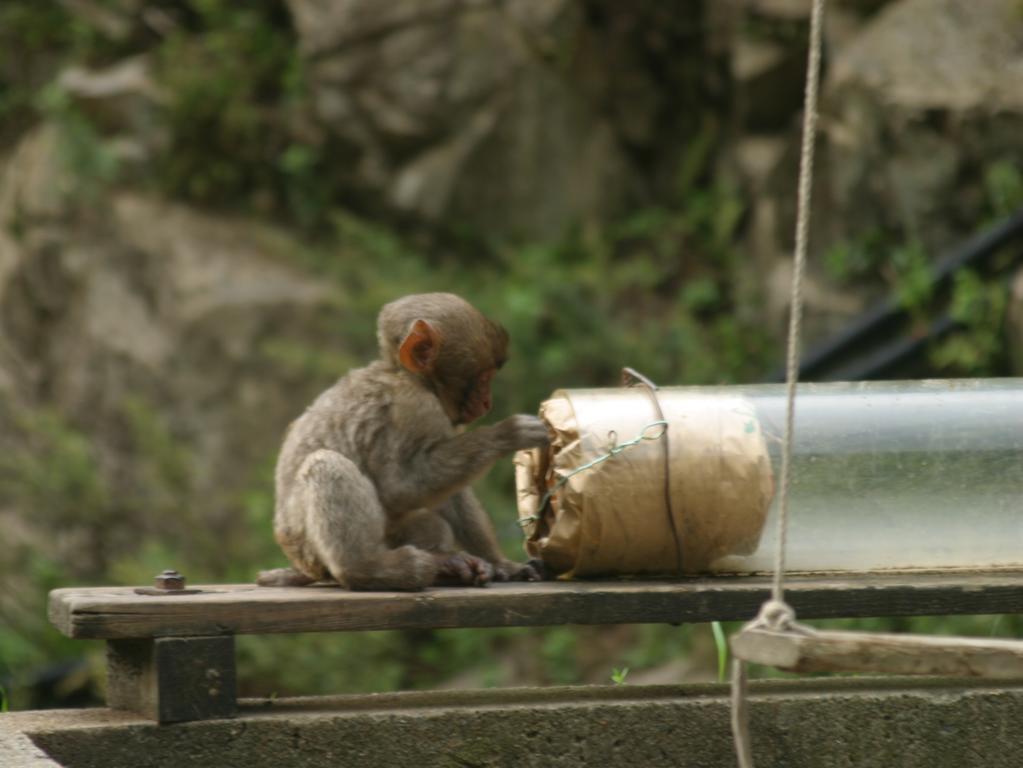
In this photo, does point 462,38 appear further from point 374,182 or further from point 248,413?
point 248,413

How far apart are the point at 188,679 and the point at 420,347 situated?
3.69 feet

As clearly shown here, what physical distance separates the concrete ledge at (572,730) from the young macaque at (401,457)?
35 centimetres

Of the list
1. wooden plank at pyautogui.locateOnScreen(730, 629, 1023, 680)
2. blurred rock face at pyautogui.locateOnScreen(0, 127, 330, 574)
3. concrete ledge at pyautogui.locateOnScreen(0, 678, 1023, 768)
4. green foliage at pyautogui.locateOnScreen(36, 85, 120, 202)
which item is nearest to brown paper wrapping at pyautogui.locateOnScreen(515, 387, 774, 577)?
concrete ledge at pyautogui.locateOnScreen(0, 678, 1023, 768)

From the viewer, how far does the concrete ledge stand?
351 cm

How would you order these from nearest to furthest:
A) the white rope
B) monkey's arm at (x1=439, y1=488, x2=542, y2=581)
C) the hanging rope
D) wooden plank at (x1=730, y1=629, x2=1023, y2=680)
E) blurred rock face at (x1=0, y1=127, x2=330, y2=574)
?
1. wooden plank at (x1=730, y1=629, x2=1023, y2=680)
2. the hanging rope
3. the white rope
4. monkey's arm at (x1=439, y1=488, x2=542, y2=581)
5. blurred rock face at (x1=0, y1=127, x2=330, y2=574)

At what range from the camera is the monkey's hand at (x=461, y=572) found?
12.9 feet

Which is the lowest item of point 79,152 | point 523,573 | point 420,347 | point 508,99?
point 523,573

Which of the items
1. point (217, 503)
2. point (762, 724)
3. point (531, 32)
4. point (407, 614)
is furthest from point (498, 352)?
point (531, 32)

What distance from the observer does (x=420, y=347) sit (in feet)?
13.6

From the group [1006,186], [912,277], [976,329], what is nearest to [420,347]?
[976,329]

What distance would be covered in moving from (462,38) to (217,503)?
11.6 ft

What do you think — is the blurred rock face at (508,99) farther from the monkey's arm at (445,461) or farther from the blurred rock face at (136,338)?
the monkey's arm at (445,461)

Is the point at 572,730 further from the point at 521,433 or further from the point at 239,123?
the point at 239,123

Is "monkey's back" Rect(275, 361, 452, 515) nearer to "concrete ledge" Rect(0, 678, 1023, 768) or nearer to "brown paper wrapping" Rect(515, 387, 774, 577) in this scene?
"brown paper wrapping" Rect(515, 387, 774, 577)
